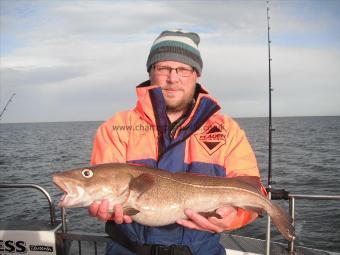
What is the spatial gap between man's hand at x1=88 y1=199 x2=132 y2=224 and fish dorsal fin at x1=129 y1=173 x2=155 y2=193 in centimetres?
23

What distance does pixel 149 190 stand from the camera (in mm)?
3246

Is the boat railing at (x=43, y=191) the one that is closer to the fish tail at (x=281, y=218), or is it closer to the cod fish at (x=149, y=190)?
the cod fish at (x=149, y=190)

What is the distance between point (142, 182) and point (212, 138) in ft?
2.83

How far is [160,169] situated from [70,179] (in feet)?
2.82

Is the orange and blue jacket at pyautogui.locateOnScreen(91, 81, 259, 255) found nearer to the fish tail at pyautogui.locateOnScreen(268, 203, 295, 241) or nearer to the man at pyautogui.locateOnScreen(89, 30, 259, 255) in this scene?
the man at pyautogui.locateOnScreen(89, 30, 259, 255)

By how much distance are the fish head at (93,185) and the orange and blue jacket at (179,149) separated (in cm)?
23

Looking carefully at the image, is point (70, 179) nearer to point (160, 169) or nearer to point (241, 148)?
point (160, 169)

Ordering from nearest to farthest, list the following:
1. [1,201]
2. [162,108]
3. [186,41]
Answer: [162,108], [186,41], [1,201]

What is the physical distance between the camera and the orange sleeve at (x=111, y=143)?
347 cm

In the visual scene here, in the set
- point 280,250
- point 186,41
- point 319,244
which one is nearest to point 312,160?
point 319,244

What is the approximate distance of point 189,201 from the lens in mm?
3297

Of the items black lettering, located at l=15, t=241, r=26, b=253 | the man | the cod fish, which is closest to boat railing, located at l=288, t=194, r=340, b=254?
the man

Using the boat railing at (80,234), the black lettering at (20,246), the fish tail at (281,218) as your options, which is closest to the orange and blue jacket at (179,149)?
the fish tail at (281,218)

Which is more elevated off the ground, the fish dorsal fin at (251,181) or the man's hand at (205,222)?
the fish dorsal fin at (251,181)
